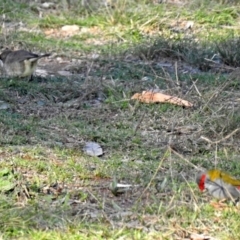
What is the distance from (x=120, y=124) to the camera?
20.7ft

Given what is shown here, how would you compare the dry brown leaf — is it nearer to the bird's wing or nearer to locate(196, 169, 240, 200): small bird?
the bird's wing

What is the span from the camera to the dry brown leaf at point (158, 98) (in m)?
6.64

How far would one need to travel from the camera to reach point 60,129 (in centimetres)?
610

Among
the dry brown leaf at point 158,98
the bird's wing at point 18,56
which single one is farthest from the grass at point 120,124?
the bird's wing at point 18,56

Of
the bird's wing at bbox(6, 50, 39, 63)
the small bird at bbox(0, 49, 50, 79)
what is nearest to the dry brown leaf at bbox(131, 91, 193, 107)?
the small bird at bbox(0, 49, 50, 79)

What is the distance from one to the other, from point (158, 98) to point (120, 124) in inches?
22.1

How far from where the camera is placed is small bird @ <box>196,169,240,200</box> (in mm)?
4492

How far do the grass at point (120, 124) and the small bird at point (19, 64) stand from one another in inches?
4.4

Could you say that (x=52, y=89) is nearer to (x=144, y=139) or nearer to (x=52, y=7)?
(x=144, y=139)

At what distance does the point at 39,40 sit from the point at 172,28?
62.8 inches

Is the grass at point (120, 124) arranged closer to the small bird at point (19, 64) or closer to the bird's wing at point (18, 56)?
the small bird at point (19, 64)

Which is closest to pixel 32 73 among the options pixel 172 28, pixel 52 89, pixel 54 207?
pixel 52 89

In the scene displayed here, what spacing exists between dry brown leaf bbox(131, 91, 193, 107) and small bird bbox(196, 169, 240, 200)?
2076 mm

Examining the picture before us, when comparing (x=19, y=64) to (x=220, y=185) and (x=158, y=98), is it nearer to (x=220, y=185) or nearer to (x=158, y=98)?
(x=158, y=98)
